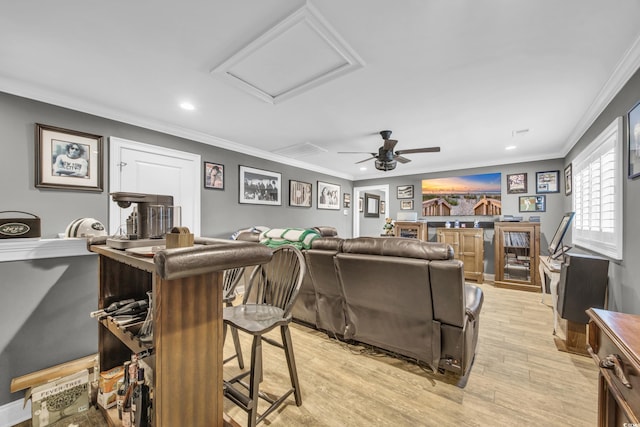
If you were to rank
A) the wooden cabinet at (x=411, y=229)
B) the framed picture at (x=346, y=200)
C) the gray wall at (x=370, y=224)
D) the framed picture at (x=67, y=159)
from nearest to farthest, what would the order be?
the framed picture at (x=67, y=159), the wooden cabinet at (x=411, y=229), the framed picture at (x=346, y=200), the gray wall at (x=370, y=224)

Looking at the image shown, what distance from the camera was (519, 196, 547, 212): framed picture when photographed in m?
4.91

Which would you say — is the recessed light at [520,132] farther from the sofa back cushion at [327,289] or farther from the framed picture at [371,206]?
the framed picture at [371,206]

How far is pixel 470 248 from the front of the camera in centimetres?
515

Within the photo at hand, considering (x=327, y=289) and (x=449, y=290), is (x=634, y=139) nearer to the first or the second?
(x=449, y=290)

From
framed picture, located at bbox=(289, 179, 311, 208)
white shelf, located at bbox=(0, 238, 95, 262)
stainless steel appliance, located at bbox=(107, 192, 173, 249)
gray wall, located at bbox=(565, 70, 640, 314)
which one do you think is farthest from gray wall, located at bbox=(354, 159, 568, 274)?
white shelf, located at bbox=(0, 238, 95, 262)

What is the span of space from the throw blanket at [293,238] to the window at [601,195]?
270 cm

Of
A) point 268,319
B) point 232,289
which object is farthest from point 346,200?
point 268,319

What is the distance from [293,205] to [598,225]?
4512mm

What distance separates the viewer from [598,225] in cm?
272

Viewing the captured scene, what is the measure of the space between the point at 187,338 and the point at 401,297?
1.58m

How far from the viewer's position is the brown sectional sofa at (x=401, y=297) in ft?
5.98

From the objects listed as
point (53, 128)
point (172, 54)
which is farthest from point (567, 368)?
point (53, 128)

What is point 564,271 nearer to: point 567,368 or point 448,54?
point 567,368

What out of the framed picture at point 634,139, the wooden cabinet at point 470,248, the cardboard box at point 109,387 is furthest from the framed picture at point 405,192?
the cardboard box at point 109,387
